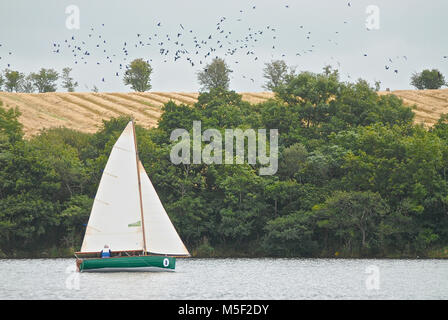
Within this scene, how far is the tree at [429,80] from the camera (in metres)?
177

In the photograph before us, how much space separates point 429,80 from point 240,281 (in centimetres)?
12678

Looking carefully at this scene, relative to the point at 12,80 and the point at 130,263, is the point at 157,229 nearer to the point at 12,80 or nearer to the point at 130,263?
the point at 130,263

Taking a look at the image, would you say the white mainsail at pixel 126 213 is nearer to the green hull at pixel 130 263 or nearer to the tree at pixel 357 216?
the green hull at pixel 130 263

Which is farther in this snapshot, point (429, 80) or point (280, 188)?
point (429, 80)

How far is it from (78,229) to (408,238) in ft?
113

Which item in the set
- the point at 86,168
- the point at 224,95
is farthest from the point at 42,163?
the point at 224,95

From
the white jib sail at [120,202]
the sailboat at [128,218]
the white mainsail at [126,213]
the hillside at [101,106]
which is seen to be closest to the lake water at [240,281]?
the sailboat at [128,218]

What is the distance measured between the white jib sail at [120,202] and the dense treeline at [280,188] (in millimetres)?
27436

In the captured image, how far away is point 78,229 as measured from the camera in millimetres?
94688

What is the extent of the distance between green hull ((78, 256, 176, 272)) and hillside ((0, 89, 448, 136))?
66.1 metres

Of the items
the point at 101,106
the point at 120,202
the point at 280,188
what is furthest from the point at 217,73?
the point at 120,202

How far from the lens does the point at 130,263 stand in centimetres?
6325

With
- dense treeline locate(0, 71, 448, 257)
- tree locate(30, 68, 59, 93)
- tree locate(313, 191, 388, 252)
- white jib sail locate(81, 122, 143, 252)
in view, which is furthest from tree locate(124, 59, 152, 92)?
white jib sail locate(81, 122, 143, 252)
